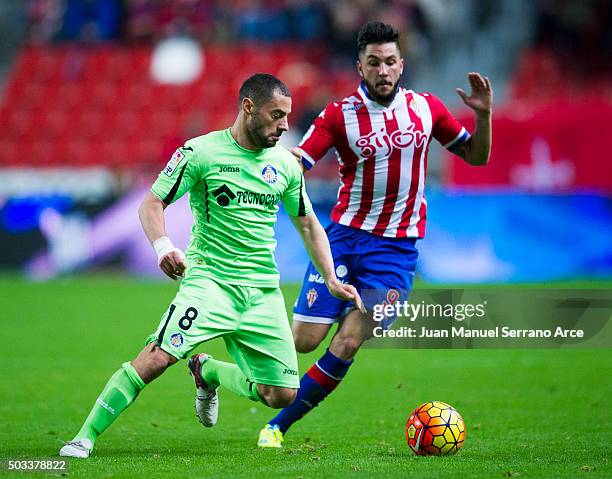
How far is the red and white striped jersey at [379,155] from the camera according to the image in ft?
23.9

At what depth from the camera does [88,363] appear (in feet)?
36.2

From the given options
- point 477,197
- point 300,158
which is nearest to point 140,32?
point 477,197

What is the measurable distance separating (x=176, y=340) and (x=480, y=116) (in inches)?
107

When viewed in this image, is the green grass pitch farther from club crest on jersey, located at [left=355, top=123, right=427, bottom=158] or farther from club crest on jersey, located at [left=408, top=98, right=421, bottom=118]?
club crest on jersey, located at [left=408, top=98, right=421, bottom=118]

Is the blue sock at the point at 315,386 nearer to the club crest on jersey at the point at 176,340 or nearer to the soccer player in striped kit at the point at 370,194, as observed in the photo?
the soccer player in striped kit at the point at 370,194

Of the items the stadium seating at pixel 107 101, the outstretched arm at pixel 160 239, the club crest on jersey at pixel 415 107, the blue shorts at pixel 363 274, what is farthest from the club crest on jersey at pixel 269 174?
the stadium seating at pixel 107 101

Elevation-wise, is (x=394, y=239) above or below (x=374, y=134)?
below

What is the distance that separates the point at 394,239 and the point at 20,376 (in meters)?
4.54

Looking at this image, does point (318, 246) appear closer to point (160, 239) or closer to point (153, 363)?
point (160, 239)

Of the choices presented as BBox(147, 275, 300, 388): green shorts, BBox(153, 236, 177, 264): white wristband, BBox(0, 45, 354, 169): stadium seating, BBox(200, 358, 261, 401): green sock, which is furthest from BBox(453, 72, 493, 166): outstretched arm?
BBox(0, 45, 354, 169): stadium seating

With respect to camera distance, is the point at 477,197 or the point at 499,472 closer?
the point at 499,472

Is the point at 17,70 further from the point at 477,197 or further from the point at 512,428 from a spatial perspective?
the point at 512,428

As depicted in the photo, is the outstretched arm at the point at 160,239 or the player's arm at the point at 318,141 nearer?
the outstretched arm at the point at 160,239

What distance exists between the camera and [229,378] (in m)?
6.76
